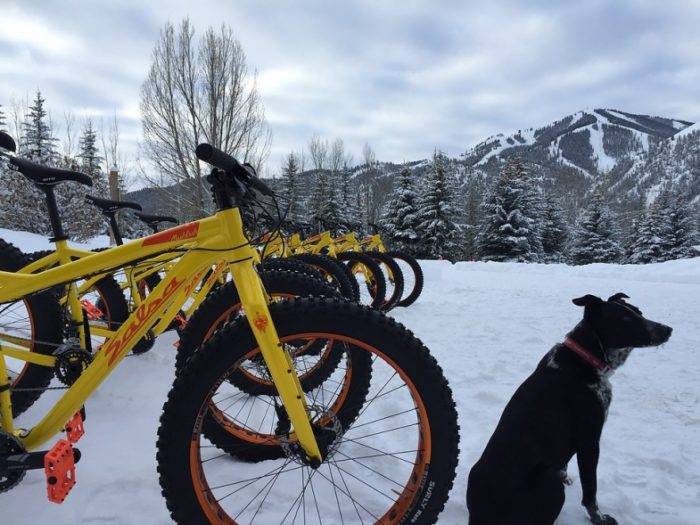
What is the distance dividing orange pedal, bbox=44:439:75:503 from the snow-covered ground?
1.00ft

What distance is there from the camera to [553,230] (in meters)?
28.6

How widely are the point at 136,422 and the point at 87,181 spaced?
1.40 meters

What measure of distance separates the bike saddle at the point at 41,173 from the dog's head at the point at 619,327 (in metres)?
2.74

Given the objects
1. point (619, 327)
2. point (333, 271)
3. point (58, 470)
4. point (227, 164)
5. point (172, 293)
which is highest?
point (227, 164)

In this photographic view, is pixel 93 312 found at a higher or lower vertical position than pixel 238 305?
lower

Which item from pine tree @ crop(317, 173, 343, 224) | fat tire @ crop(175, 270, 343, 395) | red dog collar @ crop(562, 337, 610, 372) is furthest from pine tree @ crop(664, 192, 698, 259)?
fat tire @ crop(175, 270, 343, 395)

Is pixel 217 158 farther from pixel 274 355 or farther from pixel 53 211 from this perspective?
pixel 53 211

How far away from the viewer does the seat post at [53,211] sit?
213cm

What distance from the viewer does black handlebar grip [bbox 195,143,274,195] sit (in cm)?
126

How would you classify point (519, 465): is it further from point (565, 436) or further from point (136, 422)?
point (136, 422)

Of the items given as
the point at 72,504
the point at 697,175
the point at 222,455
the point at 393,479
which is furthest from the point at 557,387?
the point at 697,175

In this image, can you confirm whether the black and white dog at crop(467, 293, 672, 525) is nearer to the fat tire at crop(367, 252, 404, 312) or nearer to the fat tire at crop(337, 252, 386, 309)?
the fat tire at crop(337, 252, 386, 309)

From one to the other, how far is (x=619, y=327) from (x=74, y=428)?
2.44 metres

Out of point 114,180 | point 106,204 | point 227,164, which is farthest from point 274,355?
point 114,180
